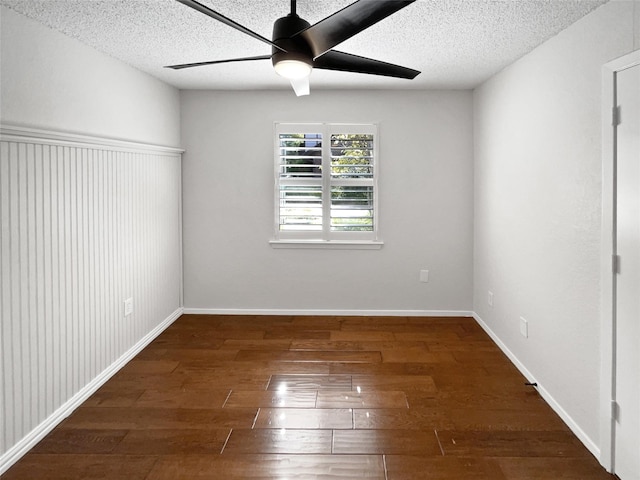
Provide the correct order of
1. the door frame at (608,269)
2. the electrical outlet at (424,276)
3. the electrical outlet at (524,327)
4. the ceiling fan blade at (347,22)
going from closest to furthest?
the ceiling fan blade at (347,22) → the door frame at (608,269) → the electrical outlet at (524,327) → the electrical outlet at (424,276)

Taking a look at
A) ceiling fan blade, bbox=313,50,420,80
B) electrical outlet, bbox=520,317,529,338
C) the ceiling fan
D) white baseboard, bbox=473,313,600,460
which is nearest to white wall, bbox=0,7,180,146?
the ceiling fan

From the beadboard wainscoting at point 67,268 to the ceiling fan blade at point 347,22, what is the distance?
1.58 meters

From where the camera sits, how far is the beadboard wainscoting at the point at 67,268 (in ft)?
8.59

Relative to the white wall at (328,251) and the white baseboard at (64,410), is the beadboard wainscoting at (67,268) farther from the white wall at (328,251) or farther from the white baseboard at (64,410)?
the white wall at (328,251)

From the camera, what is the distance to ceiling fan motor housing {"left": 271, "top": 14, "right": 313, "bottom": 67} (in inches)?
91.7

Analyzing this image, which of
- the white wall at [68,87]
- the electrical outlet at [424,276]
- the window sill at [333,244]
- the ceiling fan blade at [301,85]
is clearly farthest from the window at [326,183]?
the ceiling fan blade at [301,85]

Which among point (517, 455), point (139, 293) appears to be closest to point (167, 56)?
point (139, 293)

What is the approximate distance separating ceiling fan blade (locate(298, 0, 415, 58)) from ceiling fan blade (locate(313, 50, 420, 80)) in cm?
36

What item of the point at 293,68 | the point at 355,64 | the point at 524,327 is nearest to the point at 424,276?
the point at 524,327

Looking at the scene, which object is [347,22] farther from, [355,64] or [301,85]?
[301,85]

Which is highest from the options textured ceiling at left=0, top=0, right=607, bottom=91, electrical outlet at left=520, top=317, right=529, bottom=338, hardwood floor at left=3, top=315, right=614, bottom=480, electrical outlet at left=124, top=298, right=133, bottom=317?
textured ceiling at left=0, top=0, right=607, bottom=91

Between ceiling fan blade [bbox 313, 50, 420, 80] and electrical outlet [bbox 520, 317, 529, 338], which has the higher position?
ceiling fan blade [bbox 313, 50, 420, 80]

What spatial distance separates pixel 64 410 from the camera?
3.08 m

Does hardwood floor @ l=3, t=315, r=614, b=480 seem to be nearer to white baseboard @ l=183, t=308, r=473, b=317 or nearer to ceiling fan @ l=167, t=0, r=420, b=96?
white baseboard @ l=183, t=308, r=473, b=317
